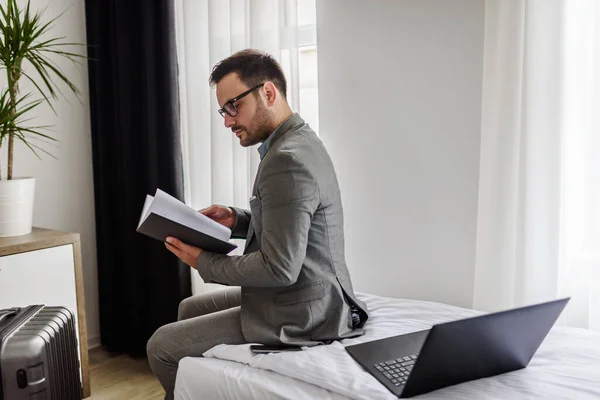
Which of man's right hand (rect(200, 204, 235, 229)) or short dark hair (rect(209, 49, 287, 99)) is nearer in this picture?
short dark hair (rect(209, 49, 287, 99))

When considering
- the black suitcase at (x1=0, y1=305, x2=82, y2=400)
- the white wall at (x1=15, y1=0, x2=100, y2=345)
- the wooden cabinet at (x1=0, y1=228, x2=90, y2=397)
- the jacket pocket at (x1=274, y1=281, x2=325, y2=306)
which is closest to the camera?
the black suitcase at (x1=0, y1=305, x2=82, y2=400)

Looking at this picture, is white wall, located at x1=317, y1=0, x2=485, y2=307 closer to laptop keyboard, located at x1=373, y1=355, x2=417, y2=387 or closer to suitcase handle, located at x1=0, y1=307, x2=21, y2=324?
laptop keyboard, located at x1=373, y1=355, x2=417, y2=387

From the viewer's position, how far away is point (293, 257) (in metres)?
1.50

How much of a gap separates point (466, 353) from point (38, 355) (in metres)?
0.87

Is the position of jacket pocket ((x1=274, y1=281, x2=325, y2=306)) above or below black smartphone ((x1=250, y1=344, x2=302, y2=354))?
above

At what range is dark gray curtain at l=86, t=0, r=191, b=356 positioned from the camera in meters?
2.67

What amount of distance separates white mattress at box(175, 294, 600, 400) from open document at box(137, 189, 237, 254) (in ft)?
0.98

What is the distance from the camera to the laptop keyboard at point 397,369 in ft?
4.41

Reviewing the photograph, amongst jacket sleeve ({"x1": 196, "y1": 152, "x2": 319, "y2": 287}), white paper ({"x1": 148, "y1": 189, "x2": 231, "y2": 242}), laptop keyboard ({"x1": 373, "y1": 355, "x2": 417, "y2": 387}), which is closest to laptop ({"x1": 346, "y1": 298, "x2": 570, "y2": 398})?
laptop keyboard ({"x1": 373, "y1": 355, "x2": 417, "y2": 387})

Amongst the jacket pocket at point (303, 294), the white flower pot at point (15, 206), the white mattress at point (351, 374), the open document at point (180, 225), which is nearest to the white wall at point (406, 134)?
the white mattress at point (351, 374)

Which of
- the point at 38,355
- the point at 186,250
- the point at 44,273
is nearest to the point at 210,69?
the point at 44,273

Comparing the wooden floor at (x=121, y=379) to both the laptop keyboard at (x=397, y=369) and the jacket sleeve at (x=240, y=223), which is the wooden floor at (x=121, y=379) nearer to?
the jacket sleeve at (x=240, y=223)

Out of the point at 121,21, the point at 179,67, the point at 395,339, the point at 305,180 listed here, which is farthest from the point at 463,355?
the point at 121,21

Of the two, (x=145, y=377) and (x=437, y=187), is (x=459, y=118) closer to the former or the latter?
(x=437, y=187)
